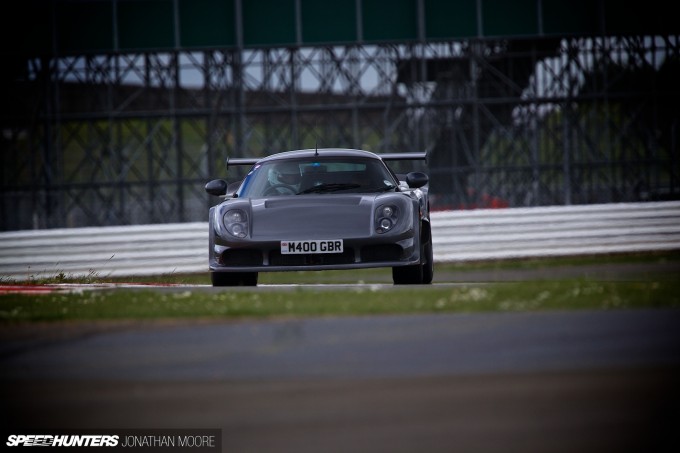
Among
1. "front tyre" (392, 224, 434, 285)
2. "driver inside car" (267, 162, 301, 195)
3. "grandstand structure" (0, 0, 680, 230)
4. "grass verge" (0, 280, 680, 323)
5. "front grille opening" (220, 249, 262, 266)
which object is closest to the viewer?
"grass verge" (0, 280, 680, 323)

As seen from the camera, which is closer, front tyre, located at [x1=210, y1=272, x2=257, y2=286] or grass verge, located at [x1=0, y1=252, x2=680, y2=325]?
grass verge, located at [x1=0, y1=252, x2=680, y2=325]

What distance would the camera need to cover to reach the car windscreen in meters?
9.63

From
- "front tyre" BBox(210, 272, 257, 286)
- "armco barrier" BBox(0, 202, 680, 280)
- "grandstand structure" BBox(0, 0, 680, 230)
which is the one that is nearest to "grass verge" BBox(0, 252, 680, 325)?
"front tyre" BBox(210, 272, 257, 286)

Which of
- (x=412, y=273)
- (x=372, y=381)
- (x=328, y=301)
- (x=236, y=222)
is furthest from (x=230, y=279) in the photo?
(x=372, y=381)

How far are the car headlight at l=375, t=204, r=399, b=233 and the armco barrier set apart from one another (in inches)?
252

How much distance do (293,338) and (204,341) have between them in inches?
19.6

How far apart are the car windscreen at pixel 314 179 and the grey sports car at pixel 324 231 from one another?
15 mm

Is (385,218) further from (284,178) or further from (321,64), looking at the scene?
(321,64)

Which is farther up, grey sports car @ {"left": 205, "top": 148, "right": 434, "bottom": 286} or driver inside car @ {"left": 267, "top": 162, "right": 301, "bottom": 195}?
driver inside car @ {"left": 267, "top": 162, "right": 301, "bottom": 195}

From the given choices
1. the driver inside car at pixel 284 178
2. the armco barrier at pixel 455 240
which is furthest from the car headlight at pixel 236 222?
the armco barrier at pixel 455 240

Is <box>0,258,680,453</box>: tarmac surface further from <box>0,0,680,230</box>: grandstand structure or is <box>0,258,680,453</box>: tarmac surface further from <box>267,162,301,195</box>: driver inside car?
<box>0,0,680,230</box>: grandstand structure

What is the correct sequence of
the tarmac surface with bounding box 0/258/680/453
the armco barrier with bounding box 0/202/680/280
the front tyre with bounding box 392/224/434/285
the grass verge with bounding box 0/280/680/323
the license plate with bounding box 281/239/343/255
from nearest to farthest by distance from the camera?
the tarmac surface with bounding box 0/258/680/453 < the grass verge with bounding box 0/280/680/323 < the license plate with bounding box 281/239/343/255 < the front tyre with bounding box 392/224/434/285 < the armco barrier with bounding box 0/202/680/280

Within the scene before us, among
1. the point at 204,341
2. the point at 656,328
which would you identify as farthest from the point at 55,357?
the point at 656,328

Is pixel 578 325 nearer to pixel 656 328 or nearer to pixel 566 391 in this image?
pixel 656 328
